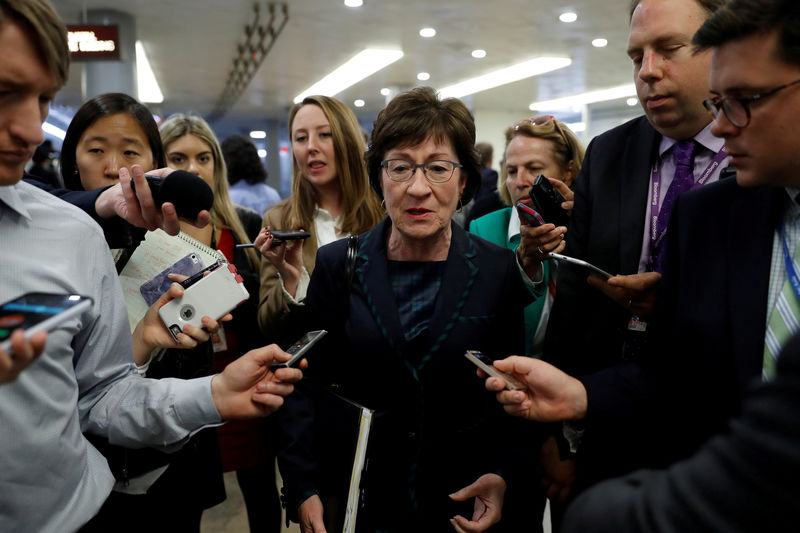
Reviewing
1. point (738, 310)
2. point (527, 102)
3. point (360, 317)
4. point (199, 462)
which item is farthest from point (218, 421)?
point (527, 102)

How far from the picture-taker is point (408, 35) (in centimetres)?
768

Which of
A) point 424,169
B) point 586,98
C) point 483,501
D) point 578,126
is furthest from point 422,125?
point 578,126

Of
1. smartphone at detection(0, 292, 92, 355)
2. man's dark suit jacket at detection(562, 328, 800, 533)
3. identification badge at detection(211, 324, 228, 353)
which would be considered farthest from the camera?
identification badge at detection(211, 324, 228, 353)

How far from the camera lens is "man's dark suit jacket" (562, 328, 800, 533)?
59cm

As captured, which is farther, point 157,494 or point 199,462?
point 199,462

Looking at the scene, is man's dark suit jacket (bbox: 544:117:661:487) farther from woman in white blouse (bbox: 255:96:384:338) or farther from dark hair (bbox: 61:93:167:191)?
dark hair (bbox: 61:93:167:191)

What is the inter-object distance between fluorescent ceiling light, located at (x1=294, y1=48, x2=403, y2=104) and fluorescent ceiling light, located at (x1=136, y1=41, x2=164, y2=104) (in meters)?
2.49

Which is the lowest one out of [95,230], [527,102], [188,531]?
[188,531]

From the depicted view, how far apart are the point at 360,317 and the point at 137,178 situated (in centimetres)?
67

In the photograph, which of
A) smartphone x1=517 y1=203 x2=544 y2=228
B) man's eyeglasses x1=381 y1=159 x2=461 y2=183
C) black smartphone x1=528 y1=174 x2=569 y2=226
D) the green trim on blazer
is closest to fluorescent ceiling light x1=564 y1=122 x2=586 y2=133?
the green trim on blazer

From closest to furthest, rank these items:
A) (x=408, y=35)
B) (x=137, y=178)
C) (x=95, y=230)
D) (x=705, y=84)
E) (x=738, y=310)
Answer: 1. (x=738, y=310)
2. (x=95, y=230)
3. (x=137, y=178)
4. (x=705, y=84)
5. (x=408, y=35)

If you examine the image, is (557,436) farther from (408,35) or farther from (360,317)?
(408,35)

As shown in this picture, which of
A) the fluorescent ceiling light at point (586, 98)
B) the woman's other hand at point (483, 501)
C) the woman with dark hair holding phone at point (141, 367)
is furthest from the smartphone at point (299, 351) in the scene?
the fluorescent ceiling light at point (586, 98)

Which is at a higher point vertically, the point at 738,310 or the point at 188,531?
the point at 738,310
